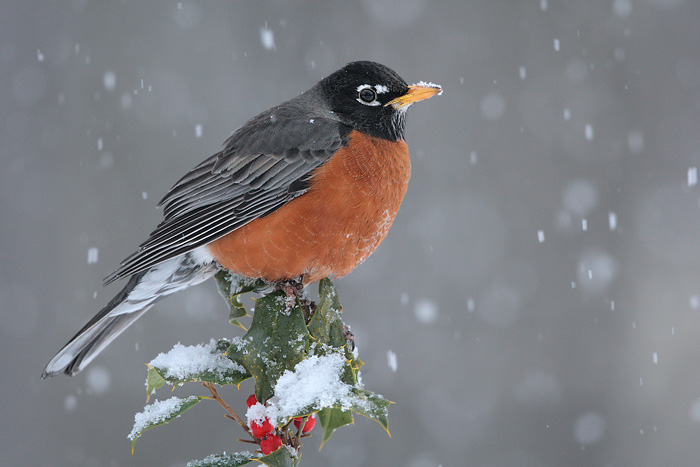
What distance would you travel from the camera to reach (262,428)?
69.7 inches

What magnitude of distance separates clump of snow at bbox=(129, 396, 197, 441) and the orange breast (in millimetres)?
809

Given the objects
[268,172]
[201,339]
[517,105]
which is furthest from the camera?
[517,105]

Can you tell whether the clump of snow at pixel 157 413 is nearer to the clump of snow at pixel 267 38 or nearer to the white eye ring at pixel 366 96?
the white eye ring at pixel 366 96

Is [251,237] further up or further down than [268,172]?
further down

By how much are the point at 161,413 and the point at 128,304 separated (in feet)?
3.16

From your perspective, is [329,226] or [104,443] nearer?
[329,226]

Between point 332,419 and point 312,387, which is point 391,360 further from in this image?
point 312,387

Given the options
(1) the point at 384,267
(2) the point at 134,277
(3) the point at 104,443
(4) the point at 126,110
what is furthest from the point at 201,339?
(2) the point at 134,277

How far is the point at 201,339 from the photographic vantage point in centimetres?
529

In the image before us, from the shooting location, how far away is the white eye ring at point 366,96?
284 centimetres

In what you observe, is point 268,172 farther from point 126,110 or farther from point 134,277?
point 126,110

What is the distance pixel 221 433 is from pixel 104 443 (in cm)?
93

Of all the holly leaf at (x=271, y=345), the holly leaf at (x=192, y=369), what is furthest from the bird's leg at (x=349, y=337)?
the holly leaf at (x=192, y=369)

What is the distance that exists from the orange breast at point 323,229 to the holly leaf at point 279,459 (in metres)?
0.94
